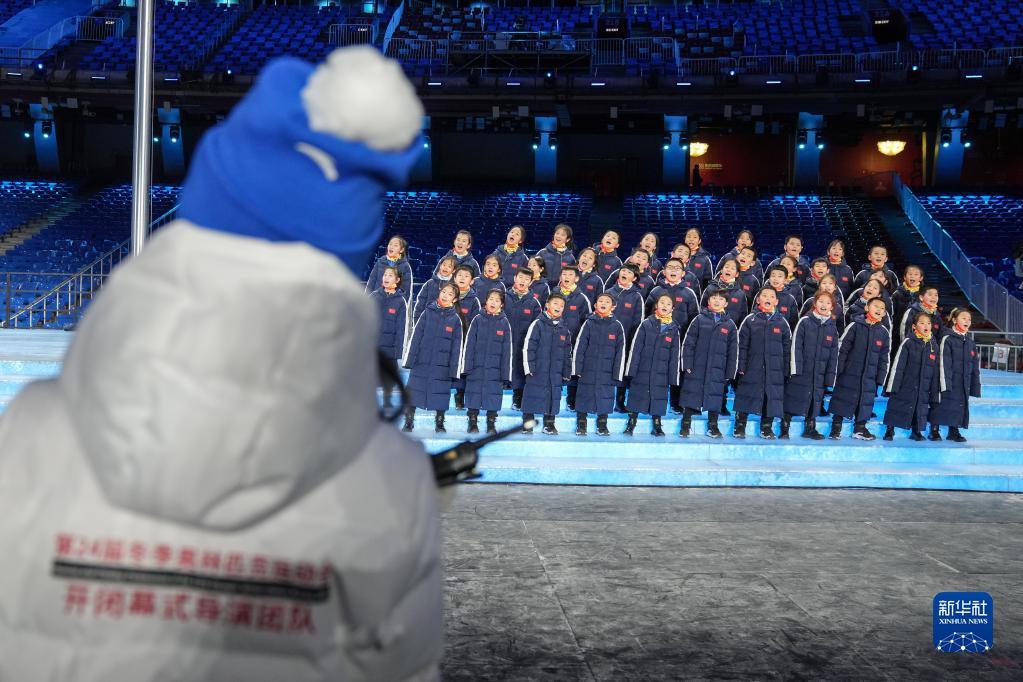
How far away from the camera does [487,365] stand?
352 inches

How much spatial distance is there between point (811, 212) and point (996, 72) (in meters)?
5.01

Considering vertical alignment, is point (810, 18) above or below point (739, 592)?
above

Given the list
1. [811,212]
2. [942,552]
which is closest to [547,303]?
[942,552]

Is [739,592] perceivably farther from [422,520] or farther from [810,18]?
[810,18]

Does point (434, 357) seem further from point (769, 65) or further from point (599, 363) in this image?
point (769, 65)

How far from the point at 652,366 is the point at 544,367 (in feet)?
3.50

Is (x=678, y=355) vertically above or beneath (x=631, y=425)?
above

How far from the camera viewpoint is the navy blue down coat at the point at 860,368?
30.5 feet

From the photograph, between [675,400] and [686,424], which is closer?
[686,424]

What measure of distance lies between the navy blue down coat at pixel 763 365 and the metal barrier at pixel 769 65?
15175 mm

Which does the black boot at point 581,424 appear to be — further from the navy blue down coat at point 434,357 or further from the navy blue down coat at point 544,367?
the navy blue down coat at point 434,357

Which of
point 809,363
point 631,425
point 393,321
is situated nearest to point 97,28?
point 393,321

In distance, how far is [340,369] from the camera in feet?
3.06

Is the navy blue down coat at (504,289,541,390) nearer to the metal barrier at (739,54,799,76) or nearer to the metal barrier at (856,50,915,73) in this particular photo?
the metal barrier at (739,54,799,76)
